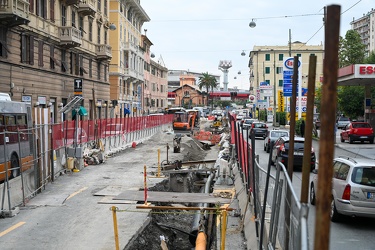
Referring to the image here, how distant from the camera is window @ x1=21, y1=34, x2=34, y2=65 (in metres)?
31.7

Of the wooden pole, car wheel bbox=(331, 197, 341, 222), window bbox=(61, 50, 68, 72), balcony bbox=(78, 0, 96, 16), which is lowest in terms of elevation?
car wheel bbox=(331, 197, 341, 222)

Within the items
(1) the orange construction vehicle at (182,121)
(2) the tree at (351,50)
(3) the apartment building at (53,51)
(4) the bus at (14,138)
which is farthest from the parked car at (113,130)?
(2) the tree at (351,50)

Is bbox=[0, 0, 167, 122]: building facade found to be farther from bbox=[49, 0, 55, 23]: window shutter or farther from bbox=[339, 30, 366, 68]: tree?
bbox=[339, 30, 366, 68]: tree

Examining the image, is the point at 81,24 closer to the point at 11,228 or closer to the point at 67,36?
the point at 67,36

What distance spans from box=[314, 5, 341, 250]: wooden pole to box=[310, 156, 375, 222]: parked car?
8271 mm

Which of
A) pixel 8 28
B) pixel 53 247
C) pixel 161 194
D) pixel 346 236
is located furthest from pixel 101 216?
pixel 8 28

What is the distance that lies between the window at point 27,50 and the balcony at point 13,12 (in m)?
2.16

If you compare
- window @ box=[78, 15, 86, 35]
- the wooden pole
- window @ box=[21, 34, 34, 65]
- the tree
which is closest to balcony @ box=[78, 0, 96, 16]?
window @ box=[78, 15, 86, 35]

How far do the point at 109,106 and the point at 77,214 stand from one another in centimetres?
4410

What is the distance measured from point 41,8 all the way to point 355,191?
2952 cm

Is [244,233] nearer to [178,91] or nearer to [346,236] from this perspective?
[346,236]

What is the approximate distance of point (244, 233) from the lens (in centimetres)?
1074

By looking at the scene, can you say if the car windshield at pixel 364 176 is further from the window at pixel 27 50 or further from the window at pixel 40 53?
the window at pixel 40 53

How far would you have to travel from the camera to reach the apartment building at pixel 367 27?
141 meters
